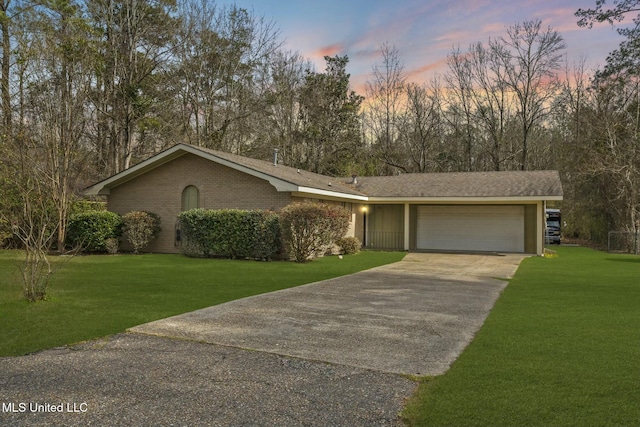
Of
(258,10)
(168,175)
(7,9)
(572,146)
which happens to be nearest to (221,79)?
(258,10)

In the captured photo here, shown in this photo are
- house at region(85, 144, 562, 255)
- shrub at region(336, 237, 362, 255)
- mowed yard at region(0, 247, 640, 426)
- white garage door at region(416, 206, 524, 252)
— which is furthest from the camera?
white garage door at region(416, 206, 524, 252)

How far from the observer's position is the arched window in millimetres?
18953

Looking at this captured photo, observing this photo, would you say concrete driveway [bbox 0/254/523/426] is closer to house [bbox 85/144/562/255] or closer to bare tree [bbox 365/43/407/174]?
house [bbox 85/144/562/255]

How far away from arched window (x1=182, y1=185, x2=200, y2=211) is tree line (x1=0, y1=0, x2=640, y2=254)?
4164 millimetres

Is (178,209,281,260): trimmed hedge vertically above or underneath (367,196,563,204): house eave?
underneath

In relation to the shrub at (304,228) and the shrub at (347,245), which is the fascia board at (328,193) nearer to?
the shrub at (304,228)

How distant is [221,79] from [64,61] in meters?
11.8

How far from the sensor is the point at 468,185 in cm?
2300

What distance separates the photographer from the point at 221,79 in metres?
31.2

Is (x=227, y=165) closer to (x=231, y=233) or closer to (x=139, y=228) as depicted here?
(x=231, y=233)

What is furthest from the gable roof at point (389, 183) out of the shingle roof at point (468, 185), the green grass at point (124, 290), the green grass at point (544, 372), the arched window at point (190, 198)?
the green grass at point (544, 372)

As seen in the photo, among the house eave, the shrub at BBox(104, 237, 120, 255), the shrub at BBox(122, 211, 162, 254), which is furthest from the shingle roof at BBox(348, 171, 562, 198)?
the shrub at BBox(104, 237, 120, 255)

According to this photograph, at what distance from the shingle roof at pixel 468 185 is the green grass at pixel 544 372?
12825mm

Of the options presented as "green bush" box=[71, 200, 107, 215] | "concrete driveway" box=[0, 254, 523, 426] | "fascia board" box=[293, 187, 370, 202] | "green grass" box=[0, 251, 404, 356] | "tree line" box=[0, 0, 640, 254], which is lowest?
"concrete driveway" box=[0, 254, 523, 426]
